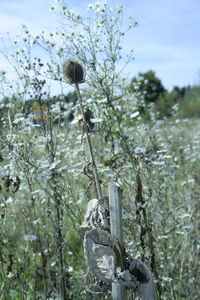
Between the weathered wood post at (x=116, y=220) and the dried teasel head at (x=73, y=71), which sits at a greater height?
the dried teasel head at (x=73, y=71)

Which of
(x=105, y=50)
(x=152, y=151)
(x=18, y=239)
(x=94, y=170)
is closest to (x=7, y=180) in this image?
(x=94, y=170)

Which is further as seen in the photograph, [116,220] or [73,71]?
[73,71]

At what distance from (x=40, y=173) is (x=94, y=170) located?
3.47 feet

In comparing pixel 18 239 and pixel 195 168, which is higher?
pixel 195 168

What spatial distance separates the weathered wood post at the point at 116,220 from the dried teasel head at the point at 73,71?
0.59m

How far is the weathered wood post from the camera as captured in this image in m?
1.51

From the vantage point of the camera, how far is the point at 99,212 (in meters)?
1.61

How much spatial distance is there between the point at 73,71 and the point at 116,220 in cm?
73

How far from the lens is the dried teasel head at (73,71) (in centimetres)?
187

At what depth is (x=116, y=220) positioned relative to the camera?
152cm

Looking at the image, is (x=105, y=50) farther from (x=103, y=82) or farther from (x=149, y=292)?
(x=149, y=292)

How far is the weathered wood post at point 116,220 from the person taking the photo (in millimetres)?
1513

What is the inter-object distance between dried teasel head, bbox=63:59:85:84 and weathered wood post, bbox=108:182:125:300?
590 millimetres

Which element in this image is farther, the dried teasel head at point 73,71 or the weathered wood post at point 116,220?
the dried teasel head at point 73,71
